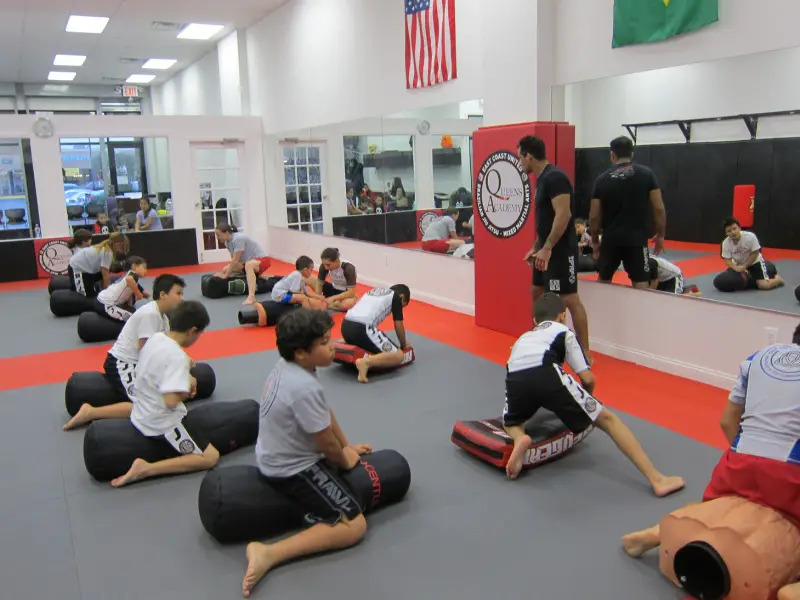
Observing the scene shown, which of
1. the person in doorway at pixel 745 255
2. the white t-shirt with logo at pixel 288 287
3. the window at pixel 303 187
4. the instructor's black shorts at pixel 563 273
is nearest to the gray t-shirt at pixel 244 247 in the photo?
the white t-shirt with logo at pixel 288 287

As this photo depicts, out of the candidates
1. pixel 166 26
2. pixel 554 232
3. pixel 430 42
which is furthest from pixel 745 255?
pixel 166 26

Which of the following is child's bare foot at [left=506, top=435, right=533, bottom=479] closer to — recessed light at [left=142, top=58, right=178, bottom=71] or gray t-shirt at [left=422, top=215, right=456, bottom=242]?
gray t-shirt at [left=422, top=215, right=456, bottom=242]

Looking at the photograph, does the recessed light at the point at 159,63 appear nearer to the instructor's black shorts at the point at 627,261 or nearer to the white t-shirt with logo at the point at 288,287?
the white t-shirt with logo at the point at 288,287

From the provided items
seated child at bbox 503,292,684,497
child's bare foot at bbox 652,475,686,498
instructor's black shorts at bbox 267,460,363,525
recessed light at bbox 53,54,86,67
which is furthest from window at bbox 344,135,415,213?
recessed light at bbox 53,54,86,67

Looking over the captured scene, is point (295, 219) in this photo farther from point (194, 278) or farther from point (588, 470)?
point (588, 470)

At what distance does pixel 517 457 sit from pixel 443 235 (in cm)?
513

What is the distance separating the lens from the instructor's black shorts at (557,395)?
3.54m

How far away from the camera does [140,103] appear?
2139 cm

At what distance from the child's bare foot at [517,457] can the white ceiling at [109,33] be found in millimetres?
10058

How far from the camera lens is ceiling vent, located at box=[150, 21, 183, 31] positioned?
12.5m

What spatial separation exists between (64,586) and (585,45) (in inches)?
214

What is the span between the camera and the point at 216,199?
1345cm

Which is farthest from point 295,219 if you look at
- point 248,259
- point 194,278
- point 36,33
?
point 36,33

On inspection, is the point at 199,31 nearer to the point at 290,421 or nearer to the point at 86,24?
the point at 86,24
